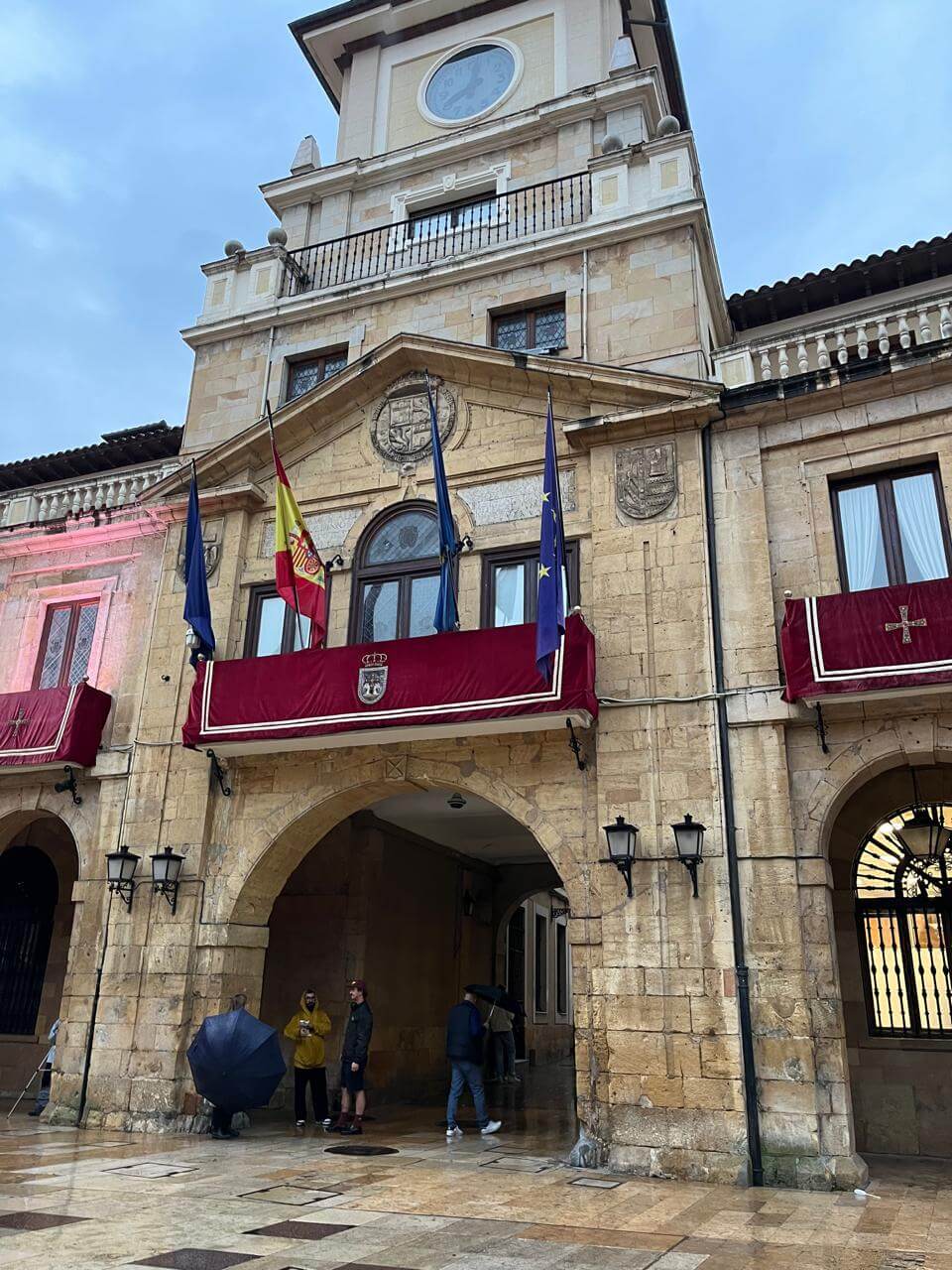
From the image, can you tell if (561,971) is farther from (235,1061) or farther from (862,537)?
(862,537)

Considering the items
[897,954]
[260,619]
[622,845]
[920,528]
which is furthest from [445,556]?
[897,954]

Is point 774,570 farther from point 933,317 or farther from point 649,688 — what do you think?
point 933,317

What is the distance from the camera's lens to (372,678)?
1086 centimetres

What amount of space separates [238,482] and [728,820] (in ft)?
26.7

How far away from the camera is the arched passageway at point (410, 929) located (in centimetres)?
1420

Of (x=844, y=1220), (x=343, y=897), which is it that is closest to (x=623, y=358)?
(x=343, y=897)

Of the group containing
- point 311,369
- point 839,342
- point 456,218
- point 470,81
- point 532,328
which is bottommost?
point 839,342

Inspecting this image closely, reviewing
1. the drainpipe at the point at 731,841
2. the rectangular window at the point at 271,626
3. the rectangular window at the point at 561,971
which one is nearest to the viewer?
the drainpipe at the point at 731,841

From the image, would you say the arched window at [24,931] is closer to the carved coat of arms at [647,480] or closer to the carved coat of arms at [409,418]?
the carved coat of arms at [409,418]

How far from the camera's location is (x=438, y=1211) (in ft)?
22.9

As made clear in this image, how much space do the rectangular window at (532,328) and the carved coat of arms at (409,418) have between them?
1335 millimetres

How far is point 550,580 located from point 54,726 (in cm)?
710

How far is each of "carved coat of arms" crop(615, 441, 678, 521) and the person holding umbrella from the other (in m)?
6.86

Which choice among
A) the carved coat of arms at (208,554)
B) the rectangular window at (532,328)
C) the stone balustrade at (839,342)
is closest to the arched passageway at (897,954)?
the stone balustrade at (839,342)
